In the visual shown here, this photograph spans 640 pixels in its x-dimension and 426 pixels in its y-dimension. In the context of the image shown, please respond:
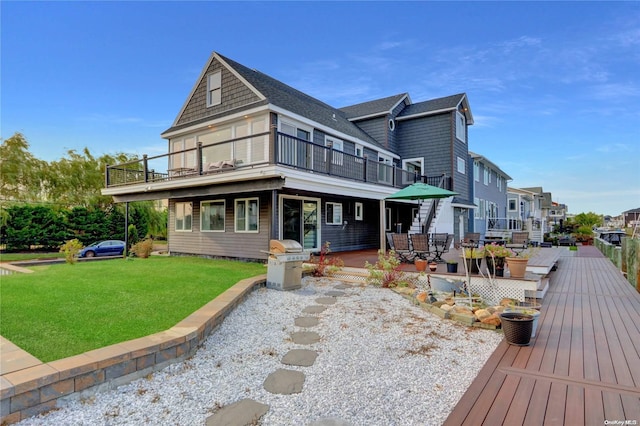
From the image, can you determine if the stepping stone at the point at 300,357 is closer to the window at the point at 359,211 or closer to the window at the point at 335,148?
the window at the point at 335,148

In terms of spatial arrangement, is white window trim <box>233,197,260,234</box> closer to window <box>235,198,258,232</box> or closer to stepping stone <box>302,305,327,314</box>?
window <box>235,198,258,232</box>

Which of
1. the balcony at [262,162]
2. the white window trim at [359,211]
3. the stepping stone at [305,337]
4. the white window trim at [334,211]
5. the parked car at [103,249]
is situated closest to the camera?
the stepping stone at [305,337]

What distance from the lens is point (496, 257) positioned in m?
6.66

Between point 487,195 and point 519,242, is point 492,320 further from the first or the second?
point 487,195

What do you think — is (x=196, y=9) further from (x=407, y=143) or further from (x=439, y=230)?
(x=439, y=230)

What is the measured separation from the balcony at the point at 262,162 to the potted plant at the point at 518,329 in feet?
20.3

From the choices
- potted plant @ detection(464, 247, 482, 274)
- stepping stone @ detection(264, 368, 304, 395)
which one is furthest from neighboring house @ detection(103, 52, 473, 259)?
stepping stone @ detection(264, 368, 304, 395)

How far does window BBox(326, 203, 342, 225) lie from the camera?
44.2 feet

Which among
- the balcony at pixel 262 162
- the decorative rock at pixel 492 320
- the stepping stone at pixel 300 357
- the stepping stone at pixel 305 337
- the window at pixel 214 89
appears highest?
the window at pixel 214 89

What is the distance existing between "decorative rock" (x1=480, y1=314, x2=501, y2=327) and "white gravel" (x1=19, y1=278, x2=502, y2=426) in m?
0.20

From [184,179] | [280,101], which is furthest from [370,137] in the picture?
[184,179]

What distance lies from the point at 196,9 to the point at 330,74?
8529 mm

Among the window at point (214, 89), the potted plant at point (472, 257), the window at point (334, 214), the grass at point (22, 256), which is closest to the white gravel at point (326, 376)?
the potted plant at point (472, 257)

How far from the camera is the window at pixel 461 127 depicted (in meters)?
17.8
